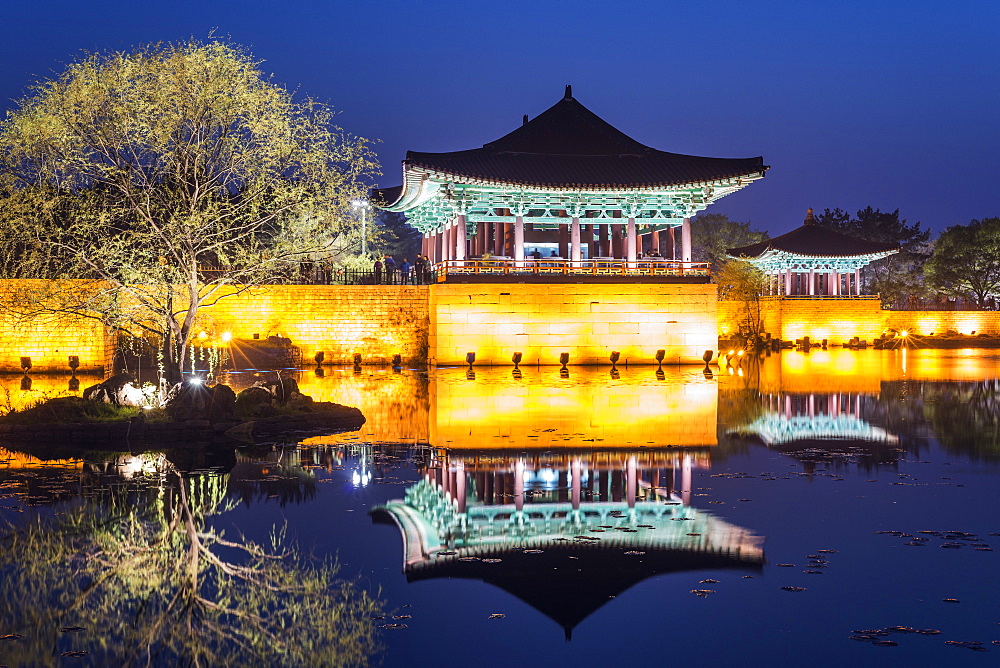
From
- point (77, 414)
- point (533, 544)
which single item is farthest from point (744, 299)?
point (533, 544)

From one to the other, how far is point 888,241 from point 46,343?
66.8 meters

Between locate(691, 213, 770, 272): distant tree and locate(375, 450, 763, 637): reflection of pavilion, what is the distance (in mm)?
64713

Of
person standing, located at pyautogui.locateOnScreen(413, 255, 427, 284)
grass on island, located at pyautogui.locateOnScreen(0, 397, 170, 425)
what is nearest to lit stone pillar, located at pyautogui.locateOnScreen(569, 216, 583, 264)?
person standing, located at pyautogui.locateOnScreen(413, 255, 427, 284)

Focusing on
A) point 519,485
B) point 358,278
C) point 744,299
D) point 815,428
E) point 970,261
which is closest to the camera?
point 519,485

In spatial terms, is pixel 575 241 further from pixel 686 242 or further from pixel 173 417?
pixel 173 417

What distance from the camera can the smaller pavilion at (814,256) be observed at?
58.1 m

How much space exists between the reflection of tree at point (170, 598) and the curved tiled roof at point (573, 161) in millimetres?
25166

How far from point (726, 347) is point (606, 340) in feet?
59.3

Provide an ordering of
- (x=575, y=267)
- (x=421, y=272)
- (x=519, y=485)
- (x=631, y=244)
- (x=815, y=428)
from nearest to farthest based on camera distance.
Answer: (x=519, y=485)
(x=815, y=428)
(x=575, y=267)
(x=631, y=244)
(x=421, y=272)

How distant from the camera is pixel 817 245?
5888 cm

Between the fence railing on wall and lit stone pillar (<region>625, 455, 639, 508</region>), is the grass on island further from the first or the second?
the fence railing on wall

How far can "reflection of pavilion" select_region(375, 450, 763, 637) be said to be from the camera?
26.9ft

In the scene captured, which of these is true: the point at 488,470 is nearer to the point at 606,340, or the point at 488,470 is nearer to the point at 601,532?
the point at 601,532

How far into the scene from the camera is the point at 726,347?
1987 inches
